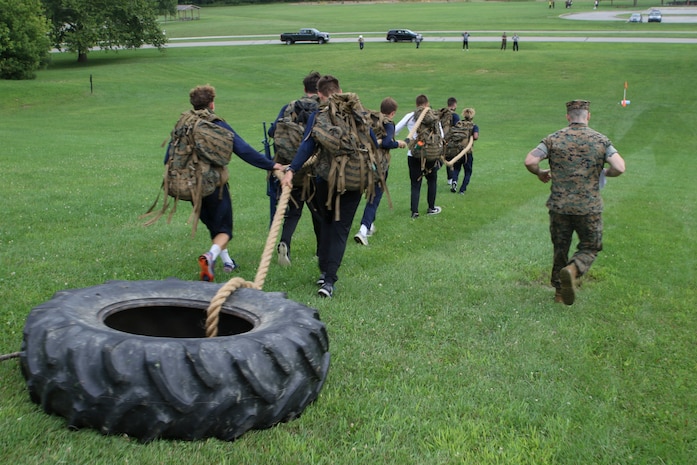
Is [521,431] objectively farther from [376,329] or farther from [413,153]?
[413,153]

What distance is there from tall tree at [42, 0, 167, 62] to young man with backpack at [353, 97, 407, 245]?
3940 cm

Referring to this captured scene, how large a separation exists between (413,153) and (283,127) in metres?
4.12

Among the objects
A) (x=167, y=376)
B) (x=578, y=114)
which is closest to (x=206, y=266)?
(x=167, y=376)

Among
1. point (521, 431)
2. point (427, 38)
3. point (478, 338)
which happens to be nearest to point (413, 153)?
point (478, 338)

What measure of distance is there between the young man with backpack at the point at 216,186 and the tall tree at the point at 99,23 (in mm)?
41035

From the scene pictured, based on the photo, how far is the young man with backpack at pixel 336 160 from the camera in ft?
21.7

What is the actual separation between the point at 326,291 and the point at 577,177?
2628mm

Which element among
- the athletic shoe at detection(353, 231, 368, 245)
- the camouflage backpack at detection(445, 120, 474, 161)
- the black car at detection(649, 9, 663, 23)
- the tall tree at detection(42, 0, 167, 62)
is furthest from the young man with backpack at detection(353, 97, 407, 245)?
the black car at detection(649, 9, 663, 23)

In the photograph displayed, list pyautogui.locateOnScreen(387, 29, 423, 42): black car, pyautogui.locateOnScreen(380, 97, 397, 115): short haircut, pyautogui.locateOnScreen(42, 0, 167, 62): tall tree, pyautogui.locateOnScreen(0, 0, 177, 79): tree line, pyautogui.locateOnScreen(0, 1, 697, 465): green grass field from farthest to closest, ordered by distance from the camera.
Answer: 1. pyautogui.locateOnScreen(387, 29, 423, 42): black car
2. pyautogui.locateOnScreen(42, 0, 167, 62): tall tree
3. pyautogui.locateOnScreen(0, 0, 177, 79): tree line
4. pyautogui.locateOnScreen(380, 97, 397, 115): short haircut
5. pyautogui.locateOnScreen(0, 1, 697, 465): green grass field

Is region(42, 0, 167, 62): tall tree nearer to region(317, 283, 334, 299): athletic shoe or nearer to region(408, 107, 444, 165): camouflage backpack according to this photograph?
region(408, 107, 444, 165): camouflage backpack

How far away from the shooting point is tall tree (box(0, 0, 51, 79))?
3553 cm

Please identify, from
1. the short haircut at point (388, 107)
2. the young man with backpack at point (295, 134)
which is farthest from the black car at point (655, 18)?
the young man with backpack at point (295, 134)

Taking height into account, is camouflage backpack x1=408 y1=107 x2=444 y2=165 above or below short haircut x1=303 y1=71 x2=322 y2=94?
below

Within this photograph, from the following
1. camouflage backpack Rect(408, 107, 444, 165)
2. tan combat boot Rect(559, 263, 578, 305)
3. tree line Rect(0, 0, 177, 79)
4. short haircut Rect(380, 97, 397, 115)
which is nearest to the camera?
tan combat boot Rect(559, 263, 578, 305)
